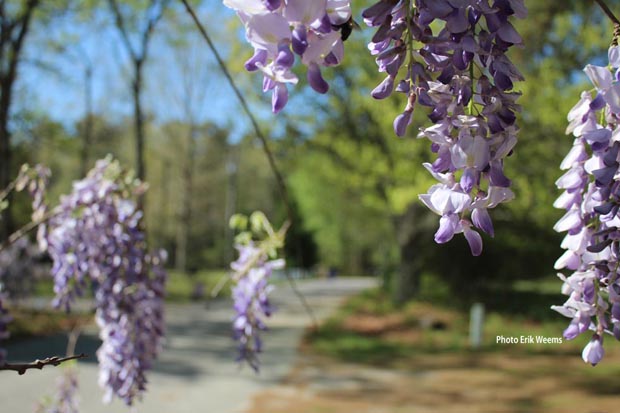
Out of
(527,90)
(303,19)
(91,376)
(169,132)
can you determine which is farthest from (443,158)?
(169,132)

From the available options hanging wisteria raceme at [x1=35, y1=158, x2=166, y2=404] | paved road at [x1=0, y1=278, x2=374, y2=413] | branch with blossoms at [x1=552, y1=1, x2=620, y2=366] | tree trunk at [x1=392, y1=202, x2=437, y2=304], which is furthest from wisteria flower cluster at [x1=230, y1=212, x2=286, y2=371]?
tree trunk at [x1=392, y1=202, x2=437, y2=304]

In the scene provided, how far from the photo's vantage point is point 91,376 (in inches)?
328

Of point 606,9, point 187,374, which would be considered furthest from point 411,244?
point 606,9

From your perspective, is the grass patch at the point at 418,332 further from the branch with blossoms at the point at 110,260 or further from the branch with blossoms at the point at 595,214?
the branch with blossoms at the point at 595,214

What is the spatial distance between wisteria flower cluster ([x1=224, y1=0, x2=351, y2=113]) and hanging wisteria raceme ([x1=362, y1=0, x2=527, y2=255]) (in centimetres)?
8

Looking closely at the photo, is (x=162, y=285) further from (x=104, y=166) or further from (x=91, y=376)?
(x=91, y=376)

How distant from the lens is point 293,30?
0.56 m

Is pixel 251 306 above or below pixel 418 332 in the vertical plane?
above

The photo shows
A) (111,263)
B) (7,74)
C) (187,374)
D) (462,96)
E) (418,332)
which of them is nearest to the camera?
(462,96)

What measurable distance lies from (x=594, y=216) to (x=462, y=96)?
375 mm

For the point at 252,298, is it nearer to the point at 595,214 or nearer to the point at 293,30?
the point at 595,214

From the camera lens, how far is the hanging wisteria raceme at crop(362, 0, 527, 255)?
25.6 inches

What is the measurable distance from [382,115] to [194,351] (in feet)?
20.7

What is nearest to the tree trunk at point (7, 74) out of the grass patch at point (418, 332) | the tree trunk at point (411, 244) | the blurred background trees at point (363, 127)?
the blurred background trees at point (363, 127)
